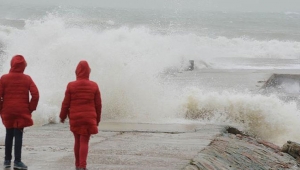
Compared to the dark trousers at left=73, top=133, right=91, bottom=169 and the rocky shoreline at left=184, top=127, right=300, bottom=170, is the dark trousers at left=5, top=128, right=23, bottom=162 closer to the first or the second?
the dark trousers at left=73, top=133, right=91, bottom=169

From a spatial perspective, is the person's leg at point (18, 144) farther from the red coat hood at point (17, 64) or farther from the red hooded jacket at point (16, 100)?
the red coat hood at point (17, 64)

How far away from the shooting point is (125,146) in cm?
768

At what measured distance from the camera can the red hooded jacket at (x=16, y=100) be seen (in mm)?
6031

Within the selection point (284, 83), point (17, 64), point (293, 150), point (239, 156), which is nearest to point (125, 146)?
point (239, 156)

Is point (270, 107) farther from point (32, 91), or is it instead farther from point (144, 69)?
point (32, 91)

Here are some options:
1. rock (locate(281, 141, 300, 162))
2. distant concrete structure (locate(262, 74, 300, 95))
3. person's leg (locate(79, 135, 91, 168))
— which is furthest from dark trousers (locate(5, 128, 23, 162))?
distant concrete structure (locate(262, 74, 300, 95))

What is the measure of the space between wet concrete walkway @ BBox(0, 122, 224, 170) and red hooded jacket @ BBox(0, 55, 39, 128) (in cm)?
54

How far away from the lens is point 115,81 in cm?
1204

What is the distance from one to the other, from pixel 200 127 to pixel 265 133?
157 centimetres

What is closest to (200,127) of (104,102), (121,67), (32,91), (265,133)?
(265,133)

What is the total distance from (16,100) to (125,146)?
2012 millimetres

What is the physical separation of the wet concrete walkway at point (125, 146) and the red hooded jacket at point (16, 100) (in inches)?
21.2

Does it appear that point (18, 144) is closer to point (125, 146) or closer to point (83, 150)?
point (83, 150)

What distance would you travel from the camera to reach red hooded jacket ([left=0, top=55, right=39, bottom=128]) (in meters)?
6.03
